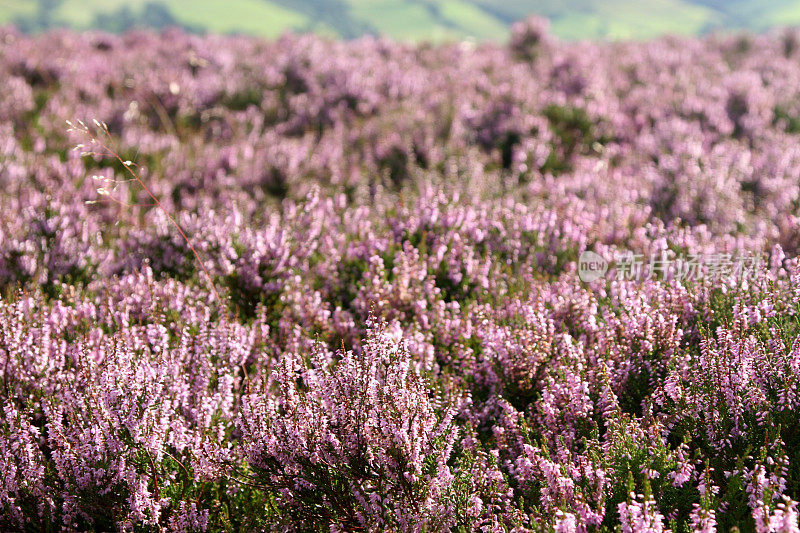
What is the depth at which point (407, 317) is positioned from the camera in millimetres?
3611

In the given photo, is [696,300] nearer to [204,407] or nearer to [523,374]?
[523,374]

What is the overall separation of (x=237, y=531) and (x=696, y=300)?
2411mm

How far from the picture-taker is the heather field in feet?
7.38

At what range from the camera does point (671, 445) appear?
8.41 ft

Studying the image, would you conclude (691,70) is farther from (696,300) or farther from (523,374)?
(523,374)

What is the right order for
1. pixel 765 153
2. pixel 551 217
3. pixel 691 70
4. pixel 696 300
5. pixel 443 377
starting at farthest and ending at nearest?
pixel 691 70
pixel 765 153
pixel 551 217
pixel 696 300
pixel 443 377

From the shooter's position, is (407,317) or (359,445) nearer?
(359,445)

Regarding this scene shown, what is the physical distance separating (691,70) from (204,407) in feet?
32.2

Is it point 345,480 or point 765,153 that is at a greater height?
point 765,153

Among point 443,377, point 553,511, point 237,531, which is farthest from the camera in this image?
point 443,377

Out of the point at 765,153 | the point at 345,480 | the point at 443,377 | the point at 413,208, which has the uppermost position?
the point at 765,153

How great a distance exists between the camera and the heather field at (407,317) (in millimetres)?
2250

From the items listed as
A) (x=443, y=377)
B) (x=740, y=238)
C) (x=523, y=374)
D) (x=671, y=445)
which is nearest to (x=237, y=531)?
(x=443, y=377)

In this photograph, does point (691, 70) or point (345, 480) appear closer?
point (345, 480)
